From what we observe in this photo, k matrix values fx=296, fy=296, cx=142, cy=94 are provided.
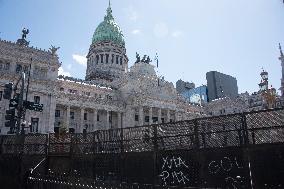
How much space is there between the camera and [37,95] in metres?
51.3

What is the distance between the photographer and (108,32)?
9356cm

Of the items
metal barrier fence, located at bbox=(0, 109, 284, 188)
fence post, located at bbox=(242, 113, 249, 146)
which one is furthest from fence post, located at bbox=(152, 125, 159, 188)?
fence post, located at bbox=(242, 113, 249, 146)

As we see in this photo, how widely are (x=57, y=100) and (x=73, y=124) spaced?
6.95m

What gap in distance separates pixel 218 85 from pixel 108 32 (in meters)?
40.2

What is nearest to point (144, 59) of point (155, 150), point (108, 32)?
point (108, 32)

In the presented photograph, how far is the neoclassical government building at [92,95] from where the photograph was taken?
5025 cm

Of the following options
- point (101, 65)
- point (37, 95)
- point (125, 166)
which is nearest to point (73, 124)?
point (37, 95)

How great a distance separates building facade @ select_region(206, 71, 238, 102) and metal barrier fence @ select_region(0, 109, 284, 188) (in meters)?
86.5

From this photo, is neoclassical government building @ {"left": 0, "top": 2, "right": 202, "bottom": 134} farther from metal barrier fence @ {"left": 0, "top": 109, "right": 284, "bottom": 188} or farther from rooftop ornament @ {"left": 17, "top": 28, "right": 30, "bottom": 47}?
metal barrier fence @ {"left": 0, "top": 109, "right": 284, "bottom": 188}

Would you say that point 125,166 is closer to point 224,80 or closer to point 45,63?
point 45,63

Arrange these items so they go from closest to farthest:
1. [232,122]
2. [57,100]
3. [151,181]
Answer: [232,122] → [151,181] → [57,100]

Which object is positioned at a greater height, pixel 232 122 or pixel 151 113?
pixel 151 113

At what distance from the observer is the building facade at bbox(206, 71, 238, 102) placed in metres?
97.4

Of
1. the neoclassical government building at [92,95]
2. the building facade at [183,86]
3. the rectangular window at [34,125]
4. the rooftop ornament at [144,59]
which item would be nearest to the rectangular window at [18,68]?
the neoclassical government building at [92,95]
